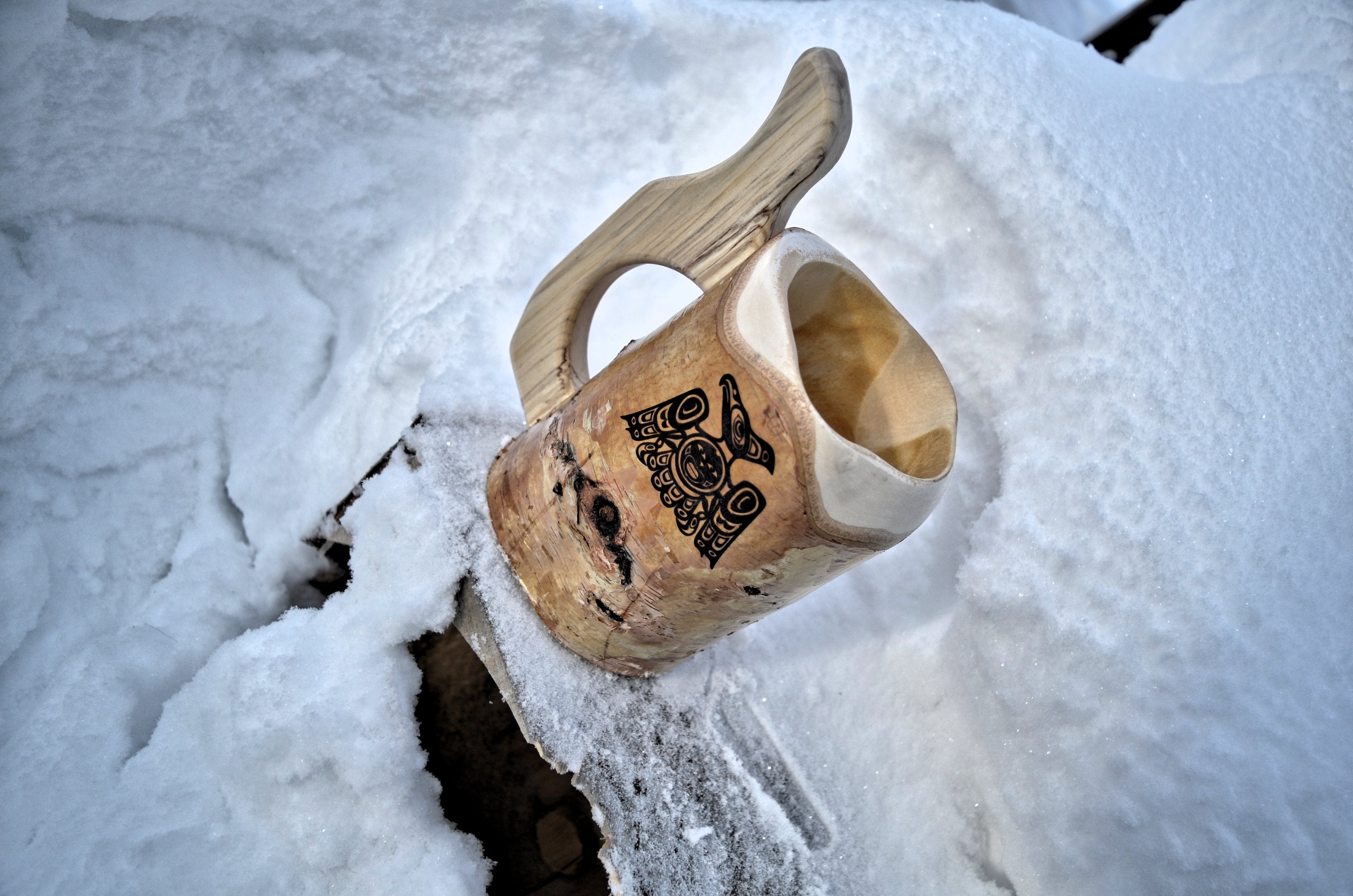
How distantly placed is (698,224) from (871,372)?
0.64ft

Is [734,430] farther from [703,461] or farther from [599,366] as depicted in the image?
[599,366]

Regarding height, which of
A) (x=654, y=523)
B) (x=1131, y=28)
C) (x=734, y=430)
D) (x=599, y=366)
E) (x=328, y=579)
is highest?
(x=1131, y=28)

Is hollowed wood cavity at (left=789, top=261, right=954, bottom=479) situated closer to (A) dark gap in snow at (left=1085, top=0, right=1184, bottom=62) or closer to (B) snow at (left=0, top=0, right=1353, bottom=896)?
(B) snow at (left=0, top=0, right=1353, bottom=896)

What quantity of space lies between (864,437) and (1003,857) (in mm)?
546

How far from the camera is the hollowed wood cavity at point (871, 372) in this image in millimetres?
659

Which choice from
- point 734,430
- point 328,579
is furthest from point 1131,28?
point 328,579

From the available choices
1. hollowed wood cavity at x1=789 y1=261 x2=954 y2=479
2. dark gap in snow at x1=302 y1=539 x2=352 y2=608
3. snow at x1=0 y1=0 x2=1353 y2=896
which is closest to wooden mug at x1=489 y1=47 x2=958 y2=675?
hollowed wood cavity at x1=789 y1=261 x2=954 y2=479

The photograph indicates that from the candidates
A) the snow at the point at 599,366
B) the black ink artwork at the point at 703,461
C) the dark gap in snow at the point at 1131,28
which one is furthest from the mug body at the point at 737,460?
the dark gap in snow at the point at 1131,28

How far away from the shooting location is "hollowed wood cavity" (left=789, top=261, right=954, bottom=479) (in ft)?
2.16

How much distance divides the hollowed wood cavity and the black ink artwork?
0.35 ft

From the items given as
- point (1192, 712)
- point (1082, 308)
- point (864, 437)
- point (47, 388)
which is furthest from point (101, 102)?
point (1192, 712)

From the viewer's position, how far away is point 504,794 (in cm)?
87

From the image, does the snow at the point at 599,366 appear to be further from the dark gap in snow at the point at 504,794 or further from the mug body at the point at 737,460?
the mug body at the point at 737,460

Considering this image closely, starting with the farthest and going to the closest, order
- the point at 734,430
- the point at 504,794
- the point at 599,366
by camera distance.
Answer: the point at 599,366 → the point at 504,794 → the point at 734,430
